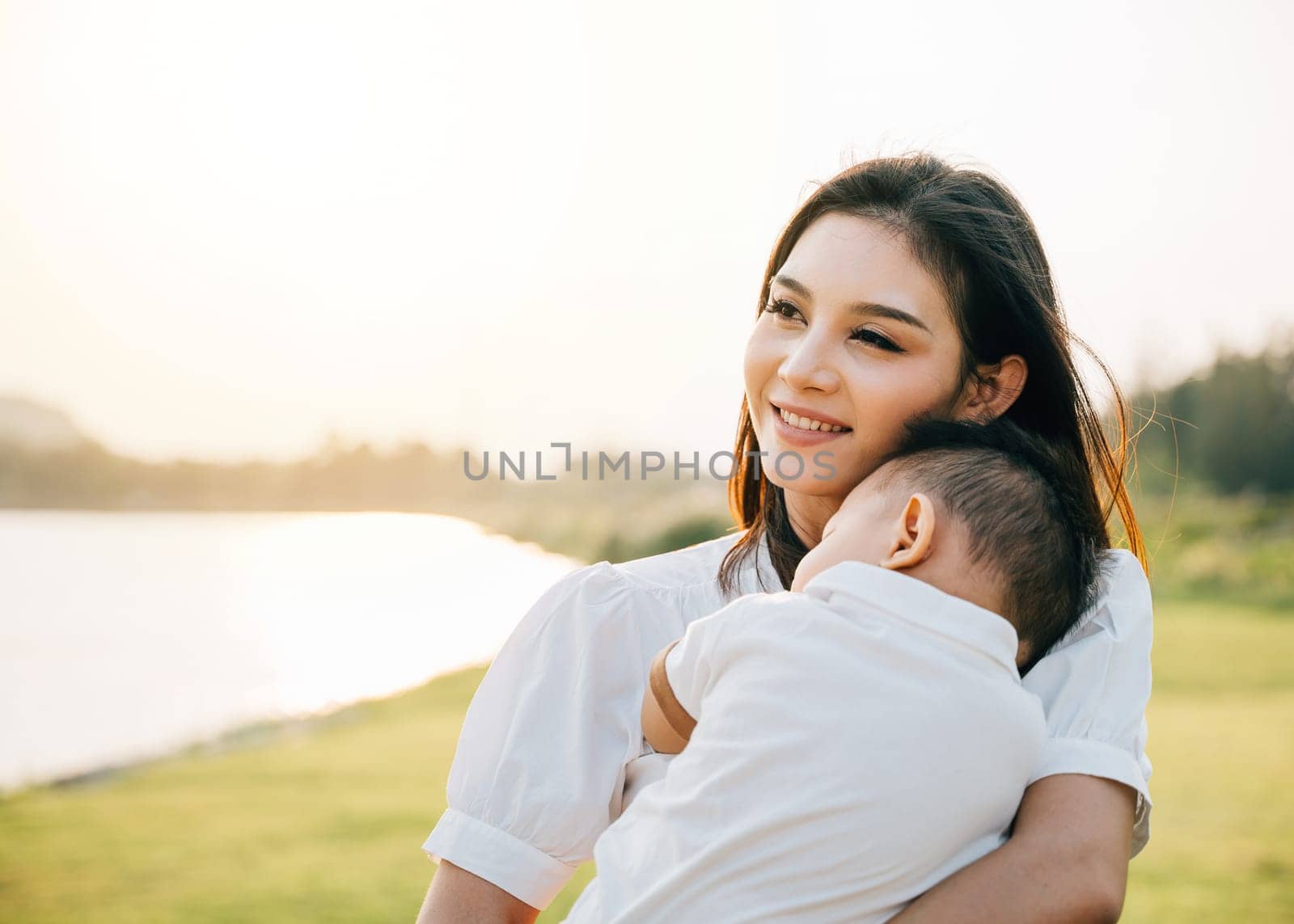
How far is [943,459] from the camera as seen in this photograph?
1.07m

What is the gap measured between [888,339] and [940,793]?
22.4 inches

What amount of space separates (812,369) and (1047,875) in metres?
0.60

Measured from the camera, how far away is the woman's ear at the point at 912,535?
98cm

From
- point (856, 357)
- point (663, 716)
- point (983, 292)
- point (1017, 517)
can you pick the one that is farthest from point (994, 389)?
point (663, 716)

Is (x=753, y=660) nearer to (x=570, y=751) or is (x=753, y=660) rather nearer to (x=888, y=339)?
(x=570, y=751)

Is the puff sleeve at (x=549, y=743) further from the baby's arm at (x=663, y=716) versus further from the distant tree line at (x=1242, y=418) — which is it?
the distant tree line at (x=1242, y=418)

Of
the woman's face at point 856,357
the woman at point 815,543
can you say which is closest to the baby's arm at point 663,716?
the woman at point 815,543

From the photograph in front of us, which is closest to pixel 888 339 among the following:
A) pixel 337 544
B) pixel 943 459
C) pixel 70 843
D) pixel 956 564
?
pixel 943 459

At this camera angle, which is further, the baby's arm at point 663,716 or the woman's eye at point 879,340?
the woman's eye at point 879,340

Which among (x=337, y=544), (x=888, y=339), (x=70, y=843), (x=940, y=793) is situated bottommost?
(x=337, y=544)

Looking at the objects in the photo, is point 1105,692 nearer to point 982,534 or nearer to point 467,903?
point 982,534

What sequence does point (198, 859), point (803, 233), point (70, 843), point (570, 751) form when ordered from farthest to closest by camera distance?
point (70, 843), point (198, 859), point (803, 233), point (570, 751)

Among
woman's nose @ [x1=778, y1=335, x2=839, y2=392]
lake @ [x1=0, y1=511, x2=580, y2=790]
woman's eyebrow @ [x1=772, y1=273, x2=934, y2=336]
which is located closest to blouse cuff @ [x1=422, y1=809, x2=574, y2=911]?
woman's nose @ [x1=778, y1=335, x2=839, y2=392]

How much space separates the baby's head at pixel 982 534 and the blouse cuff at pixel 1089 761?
0.37ft
